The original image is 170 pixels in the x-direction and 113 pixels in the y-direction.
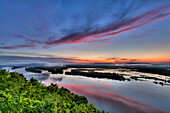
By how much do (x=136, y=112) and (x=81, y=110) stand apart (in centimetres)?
1388

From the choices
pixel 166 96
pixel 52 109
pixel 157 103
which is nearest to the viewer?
pixel 52 109

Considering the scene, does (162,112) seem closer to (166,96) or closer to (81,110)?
(166,96)

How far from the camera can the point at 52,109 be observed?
13.3ft

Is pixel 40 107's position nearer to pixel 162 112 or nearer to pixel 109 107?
pixel 109 107

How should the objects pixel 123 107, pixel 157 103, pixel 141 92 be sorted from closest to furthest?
pixel 123 107 → pixel 157 103 → pixel 141 92

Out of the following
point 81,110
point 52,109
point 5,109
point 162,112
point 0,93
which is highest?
point 0,93

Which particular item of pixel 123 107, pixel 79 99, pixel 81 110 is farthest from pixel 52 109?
pixel 123 107

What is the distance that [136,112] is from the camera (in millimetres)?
13828

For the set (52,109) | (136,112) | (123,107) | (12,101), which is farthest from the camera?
(123,107)

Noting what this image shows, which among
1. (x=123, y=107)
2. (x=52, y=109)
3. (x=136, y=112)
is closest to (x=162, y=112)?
(x=136, y=112)

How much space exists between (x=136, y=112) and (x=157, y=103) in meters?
6.66

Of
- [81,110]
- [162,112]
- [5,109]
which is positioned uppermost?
[5,109]

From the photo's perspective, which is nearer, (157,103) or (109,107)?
(109,107)

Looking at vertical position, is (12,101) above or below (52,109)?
above
